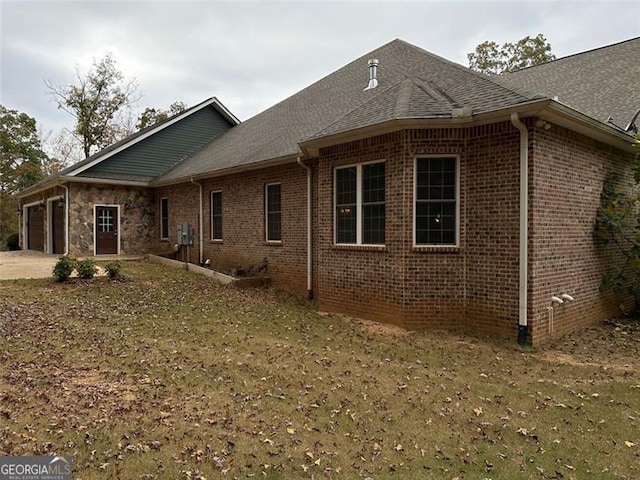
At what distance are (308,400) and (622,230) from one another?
307 inches

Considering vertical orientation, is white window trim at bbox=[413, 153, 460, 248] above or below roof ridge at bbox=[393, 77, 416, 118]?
below

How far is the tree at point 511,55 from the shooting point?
29.0 m

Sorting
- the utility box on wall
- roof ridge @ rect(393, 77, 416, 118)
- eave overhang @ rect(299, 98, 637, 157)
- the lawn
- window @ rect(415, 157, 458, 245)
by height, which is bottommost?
the lawn

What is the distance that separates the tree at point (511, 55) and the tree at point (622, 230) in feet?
75.4

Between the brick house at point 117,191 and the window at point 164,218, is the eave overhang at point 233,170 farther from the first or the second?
the brick house at point 117,191

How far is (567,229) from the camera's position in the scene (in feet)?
25.3

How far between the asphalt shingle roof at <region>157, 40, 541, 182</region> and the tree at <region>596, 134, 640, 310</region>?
3305mm

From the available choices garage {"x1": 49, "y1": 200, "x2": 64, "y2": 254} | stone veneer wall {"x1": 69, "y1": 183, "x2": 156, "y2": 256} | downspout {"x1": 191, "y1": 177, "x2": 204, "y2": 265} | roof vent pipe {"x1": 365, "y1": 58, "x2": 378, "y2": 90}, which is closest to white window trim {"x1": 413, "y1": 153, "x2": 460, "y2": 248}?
roof vent pipe {"x1": 365, "y1": 58, "x2": 378, "y2": 90}

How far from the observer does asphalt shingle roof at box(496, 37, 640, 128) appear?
10570 millimetres

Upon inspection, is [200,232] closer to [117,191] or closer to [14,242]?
[117,191]

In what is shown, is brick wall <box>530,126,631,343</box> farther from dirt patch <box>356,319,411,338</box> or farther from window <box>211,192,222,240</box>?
window <box>211,192,222,240</box>

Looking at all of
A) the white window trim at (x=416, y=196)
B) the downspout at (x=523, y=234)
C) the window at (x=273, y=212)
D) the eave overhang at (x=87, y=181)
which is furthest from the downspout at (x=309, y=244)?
the eave overhang at (x=87, y=181)

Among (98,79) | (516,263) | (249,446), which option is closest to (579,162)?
(516,263)

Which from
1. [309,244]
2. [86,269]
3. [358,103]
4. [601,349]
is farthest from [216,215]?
[601,349]
